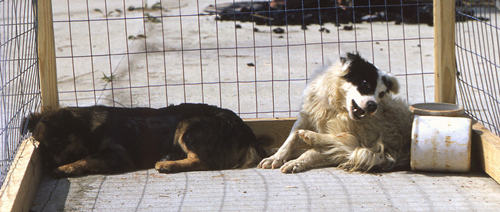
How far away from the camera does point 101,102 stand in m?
6.77

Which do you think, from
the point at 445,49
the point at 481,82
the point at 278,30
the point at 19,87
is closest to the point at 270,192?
the point at 19,87

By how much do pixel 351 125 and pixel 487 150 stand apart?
3.17 feet

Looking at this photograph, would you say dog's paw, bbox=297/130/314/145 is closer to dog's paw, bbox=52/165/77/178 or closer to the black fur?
the black fur

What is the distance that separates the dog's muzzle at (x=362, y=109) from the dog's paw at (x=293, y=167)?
54 centimetres

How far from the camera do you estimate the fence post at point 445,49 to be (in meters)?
5.05

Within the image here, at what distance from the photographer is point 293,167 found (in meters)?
4.55

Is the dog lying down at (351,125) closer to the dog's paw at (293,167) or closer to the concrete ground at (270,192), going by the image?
the dog's paw at (293,167)

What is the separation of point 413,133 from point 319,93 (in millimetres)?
801

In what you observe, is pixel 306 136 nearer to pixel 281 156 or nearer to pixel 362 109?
pixel 281 156

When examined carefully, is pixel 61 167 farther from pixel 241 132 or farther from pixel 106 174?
pixel 241 132

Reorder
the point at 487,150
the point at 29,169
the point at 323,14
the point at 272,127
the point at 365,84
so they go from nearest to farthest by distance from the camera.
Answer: the point at 29,169
the point at 487,150
the point at 365,84
the point at 272,127
the point at 323,14

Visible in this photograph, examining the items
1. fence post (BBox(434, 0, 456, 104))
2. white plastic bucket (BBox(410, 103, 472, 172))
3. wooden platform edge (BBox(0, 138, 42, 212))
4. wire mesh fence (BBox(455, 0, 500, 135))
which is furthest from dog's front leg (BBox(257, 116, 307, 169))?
wooden platform edge (BBox(0, 138, 42, 212))

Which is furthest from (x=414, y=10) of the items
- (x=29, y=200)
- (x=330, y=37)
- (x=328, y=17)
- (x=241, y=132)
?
(x=29, y=200)

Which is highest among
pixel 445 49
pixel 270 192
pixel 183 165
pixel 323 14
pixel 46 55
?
pixel 323 14
